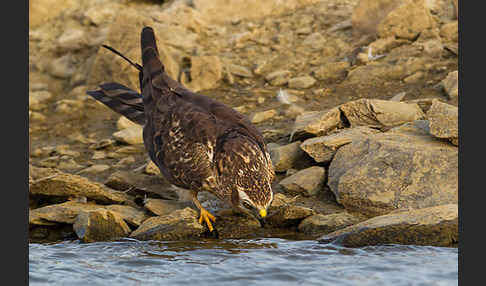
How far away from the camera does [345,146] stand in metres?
7.34

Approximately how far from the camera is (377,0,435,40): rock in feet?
35.2

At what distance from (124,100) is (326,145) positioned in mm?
2546

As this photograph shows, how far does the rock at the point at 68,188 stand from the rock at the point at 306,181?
1967 mm

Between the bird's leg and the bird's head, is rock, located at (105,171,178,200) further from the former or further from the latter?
the bird's head

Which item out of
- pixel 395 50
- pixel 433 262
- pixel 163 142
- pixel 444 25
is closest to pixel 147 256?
pixel 163 142

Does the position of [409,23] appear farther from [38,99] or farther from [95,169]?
[38,99]

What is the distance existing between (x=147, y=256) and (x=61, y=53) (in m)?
7.76

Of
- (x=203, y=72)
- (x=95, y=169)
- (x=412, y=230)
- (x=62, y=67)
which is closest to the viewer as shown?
(x=412, y=230)

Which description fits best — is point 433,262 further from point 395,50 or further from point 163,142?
point 395,50

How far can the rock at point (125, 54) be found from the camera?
1109 cm

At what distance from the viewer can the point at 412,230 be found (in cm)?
578

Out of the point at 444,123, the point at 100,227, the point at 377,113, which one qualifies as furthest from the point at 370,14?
the point at 100,227

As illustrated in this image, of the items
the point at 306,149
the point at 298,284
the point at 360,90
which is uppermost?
the point at 360,90

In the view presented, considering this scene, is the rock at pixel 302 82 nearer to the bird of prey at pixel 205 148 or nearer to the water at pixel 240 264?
the bird of prey at pixel 205 148
